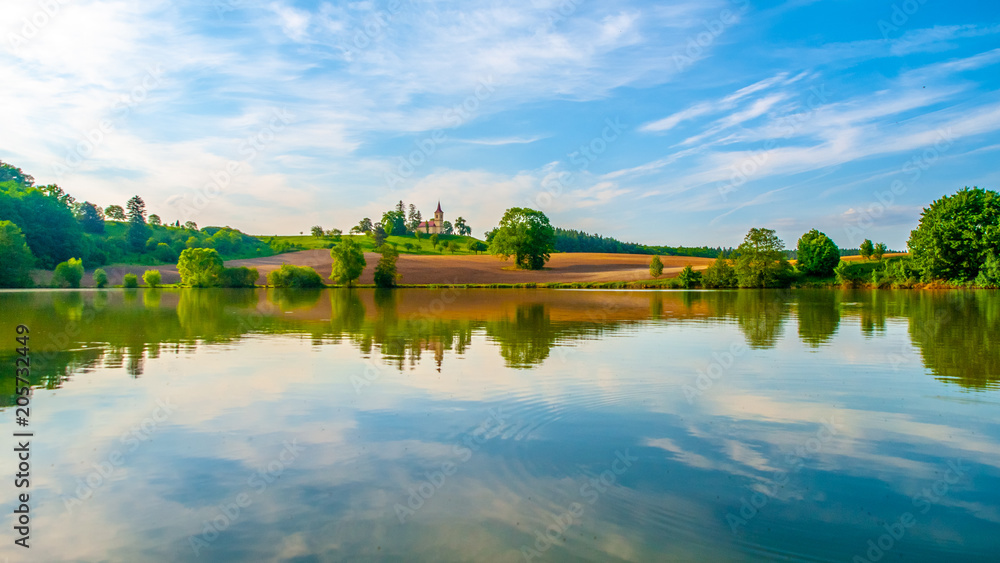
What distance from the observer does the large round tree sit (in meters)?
65.3

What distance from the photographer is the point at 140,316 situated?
3184 cm

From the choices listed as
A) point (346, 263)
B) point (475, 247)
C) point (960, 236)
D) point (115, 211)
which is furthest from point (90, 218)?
point (960, 236)

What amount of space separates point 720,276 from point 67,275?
325 ft

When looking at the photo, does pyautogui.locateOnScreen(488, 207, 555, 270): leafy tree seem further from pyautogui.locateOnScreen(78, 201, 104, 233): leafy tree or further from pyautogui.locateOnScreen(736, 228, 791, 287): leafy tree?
pyautogui.locateOnScreen(78, 201, 104, 233): leafy tree

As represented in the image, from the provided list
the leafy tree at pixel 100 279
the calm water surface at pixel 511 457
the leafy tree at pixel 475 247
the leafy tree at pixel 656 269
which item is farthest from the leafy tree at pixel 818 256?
the leafy tree at pixel 100 279

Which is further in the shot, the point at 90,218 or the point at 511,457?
the point at 90,218

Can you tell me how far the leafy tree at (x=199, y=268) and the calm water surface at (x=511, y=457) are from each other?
265 feet

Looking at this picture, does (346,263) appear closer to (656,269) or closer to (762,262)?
(656,269)

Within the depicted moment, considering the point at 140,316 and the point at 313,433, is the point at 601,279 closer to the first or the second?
the point at 140,316

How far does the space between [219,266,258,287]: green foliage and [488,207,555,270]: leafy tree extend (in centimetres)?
4055

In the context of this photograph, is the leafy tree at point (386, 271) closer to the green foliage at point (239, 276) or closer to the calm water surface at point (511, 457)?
the green foliage at point (239, 276)

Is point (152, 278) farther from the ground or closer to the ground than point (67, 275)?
closer to the ground

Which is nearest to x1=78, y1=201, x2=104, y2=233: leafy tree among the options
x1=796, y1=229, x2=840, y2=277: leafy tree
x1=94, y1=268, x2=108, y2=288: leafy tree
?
x1=94, y1=268, x2=108, y2=288: leafy tree

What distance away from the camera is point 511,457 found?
7.62 m
